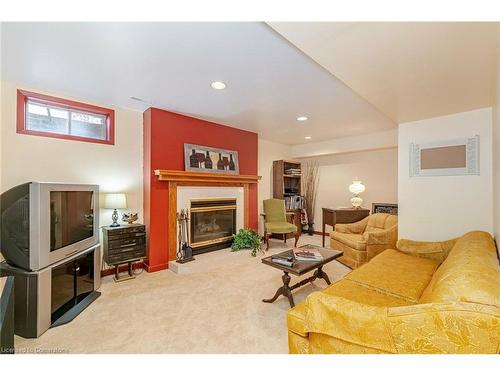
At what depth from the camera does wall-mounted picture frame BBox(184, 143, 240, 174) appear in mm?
3693

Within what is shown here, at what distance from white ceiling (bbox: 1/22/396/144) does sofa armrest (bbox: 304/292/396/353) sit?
183 cm

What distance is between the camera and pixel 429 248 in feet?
8.32

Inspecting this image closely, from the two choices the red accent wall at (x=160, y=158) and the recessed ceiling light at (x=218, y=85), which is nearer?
the recessed ceiling light at (x=218, y=85)

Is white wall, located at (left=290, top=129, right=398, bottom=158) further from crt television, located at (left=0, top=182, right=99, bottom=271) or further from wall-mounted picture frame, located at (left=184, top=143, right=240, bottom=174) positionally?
crt television, located at (left=0, top=182, right=99, bottom=271)

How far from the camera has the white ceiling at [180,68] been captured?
1655mm

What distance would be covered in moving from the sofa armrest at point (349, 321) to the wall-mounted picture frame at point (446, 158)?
8.27ft

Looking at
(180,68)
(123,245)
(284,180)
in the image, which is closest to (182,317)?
(123,245)

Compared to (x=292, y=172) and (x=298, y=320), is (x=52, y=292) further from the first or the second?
(x=292, y=172)

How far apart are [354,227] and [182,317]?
3.12 meters

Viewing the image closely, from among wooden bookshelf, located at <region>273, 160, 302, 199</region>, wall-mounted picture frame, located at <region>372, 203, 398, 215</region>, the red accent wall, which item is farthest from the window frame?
wall-mounted picture frame, located at <region>372, 203, 398, 215</region>

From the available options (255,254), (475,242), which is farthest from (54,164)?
(475,242)

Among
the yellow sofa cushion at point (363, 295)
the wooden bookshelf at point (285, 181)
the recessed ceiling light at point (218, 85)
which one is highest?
the recessed ceiling light at point (218, 85)

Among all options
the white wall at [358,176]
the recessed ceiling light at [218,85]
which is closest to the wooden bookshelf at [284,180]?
the white wall at [358,176]

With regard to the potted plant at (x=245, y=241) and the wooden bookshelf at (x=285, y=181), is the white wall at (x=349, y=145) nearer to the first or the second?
the wooden bookshelf at (x=285, y=181)
